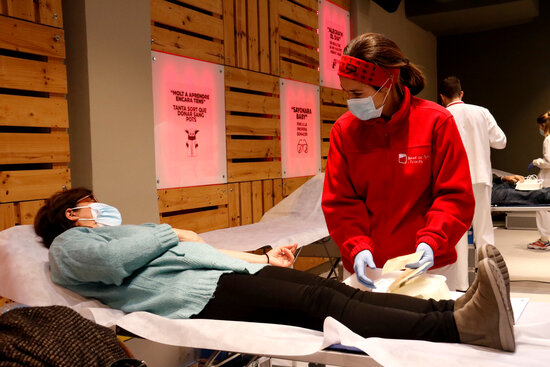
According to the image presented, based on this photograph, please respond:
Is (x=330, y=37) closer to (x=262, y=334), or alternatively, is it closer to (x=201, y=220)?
(x=201, y=220)

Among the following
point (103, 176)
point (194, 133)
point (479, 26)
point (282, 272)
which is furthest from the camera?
point (479, 26)

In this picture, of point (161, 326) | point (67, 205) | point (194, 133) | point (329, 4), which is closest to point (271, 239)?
point (194, 133)

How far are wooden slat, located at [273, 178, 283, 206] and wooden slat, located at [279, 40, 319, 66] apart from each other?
1164 millimetres

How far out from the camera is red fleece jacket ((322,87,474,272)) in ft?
5.71

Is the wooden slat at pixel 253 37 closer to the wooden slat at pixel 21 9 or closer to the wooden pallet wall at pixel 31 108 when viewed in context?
the wooden pallet wall at pixel 31 108

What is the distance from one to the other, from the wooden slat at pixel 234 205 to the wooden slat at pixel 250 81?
83 centimetres

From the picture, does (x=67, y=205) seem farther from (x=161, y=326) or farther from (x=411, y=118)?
(x=411, y=118)

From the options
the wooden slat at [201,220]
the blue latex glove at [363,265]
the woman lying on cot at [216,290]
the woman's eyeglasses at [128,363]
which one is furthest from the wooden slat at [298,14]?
the woman's eyeglasses at [128,363]

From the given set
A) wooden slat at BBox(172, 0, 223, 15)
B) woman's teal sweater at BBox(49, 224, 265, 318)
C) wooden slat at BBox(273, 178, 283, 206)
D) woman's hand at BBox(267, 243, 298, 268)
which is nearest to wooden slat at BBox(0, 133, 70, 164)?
woman's teal sweater at BBox(49, 224, 265, 318)

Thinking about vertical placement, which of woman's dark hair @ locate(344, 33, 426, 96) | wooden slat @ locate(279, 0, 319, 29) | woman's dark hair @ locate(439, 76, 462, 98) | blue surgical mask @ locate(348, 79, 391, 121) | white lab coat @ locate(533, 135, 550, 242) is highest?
wooden slat @ locate(279, 0, 319, 29)

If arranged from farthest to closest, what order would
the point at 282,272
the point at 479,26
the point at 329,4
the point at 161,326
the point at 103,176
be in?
the point at 479,26 → the point at 329,4 → the point at 103,176 → the point at 282,272 → the point at 161,326

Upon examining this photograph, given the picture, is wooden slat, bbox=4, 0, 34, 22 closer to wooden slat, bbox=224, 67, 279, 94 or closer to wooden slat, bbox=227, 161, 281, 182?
wooden slat, bbox=224, 67, 279, 94

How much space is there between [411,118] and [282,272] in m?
0.71

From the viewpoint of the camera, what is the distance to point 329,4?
5.77 metres
